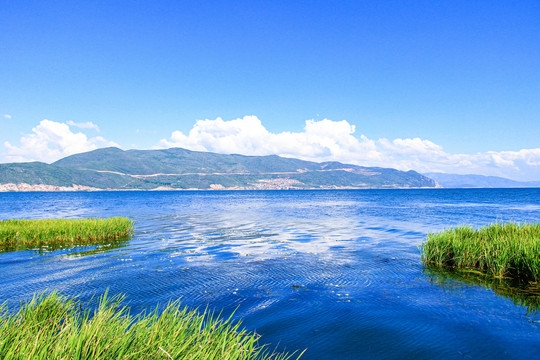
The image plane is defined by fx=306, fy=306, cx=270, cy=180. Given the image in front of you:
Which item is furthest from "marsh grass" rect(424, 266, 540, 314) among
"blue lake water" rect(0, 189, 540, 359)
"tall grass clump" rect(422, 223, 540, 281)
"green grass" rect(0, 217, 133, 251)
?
"green grass" rect(0, 217, 133, 251)

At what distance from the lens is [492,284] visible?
13.7 m

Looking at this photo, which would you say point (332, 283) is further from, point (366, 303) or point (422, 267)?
point (422, 267)

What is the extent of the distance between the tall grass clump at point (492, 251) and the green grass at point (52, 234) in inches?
1007

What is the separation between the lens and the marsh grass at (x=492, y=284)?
38.5 ft

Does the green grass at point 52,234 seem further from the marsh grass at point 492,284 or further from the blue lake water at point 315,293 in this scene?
the marsh grass at point 492,284

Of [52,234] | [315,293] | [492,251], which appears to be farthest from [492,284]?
[52,234]

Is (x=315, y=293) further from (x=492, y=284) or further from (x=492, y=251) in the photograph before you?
(x=492, y=251)

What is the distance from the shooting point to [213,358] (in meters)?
5.24

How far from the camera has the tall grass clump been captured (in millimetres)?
13820

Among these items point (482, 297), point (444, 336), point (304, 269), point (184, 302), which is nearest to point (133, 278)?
point (184, 302)

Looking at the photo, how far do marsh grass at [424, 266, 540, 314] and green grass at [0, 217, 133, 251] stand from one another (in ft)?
82.4

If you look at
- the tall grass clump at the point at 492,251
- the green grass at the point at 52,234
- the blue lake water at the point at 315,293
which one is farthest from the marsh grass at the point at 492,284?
the green grass at the point at 52,234

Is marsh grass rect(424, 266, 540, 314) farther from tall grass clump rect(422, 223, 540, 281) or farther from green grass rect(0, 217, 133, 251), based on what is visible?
green grass rect(0, 217, 133, 251)

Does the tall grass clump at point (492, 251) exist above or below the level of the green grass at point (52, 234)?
above
